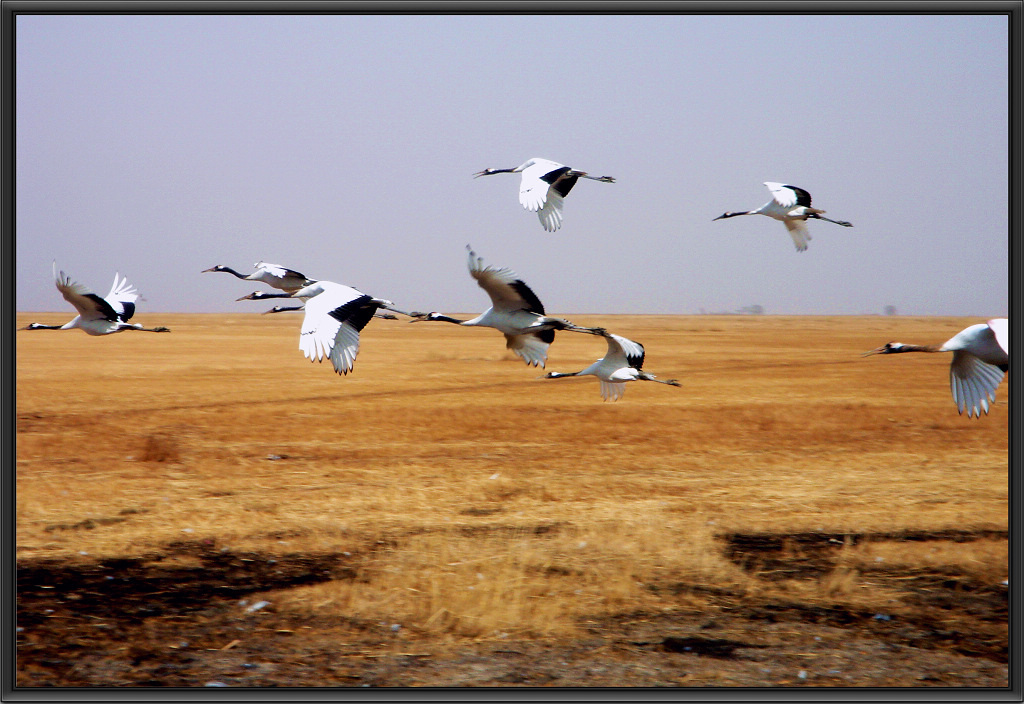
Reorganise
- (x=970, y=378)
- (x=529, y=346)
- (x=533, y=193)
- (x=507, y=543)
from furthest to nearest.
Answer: (x=507, y=543) → (x=529, y=346) → (x=533, y=193) → (x=970, y=378)

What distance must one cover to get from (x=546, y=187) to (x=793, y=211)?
129 inches

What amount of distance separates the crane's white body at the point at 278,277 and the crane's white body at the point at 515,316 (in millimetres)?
1639

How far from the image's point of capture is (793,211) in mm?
11656

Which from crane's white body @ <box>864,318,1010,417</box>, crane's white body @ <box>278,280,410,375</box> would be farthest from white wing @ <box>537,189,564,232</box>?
crane's white body @ <box>864,318,1010,417</box>

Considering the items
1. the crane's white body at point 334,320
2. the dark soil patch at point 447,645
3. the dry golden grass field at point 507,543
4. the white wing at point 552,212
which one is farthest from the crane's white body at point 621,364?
the crane's white body at point 334,320

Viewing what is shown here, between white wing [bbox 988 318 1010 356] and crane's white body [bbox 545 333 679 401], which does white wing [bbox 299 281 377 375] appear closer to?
crane's white body [bbox 545 333 679 401]

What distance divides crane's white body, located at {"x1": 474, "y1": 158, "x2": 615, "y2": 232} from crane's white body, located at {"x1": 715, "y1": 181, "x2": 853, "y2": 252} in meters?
2.38

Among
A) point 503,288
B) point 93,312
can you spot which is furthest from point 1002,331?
point 93,312

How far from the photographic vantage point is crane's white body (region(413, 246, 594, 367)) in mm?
9570

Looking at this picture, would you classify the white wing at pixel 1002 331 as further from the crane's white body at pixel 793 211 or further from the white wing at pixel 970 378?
the crane's white body at pixel 793 211

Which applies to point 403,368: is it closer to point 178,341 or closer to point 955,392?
point 178,341

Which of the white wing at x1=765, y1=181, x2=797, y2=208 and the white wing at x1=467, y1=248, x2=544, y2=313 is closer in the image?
the white wing at x1=467, y1=248, x2=544, y2=313

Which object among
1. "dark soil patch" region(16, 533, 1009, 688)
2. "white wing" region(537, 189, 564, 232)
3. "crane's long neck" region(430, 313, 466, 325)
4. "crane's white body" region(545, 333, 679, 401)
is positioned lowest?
"dark soil patch" region(16, 533, 1009, 688)

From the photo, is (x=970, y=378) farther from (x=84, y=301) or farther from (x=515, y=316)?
(x=84, y=301)
